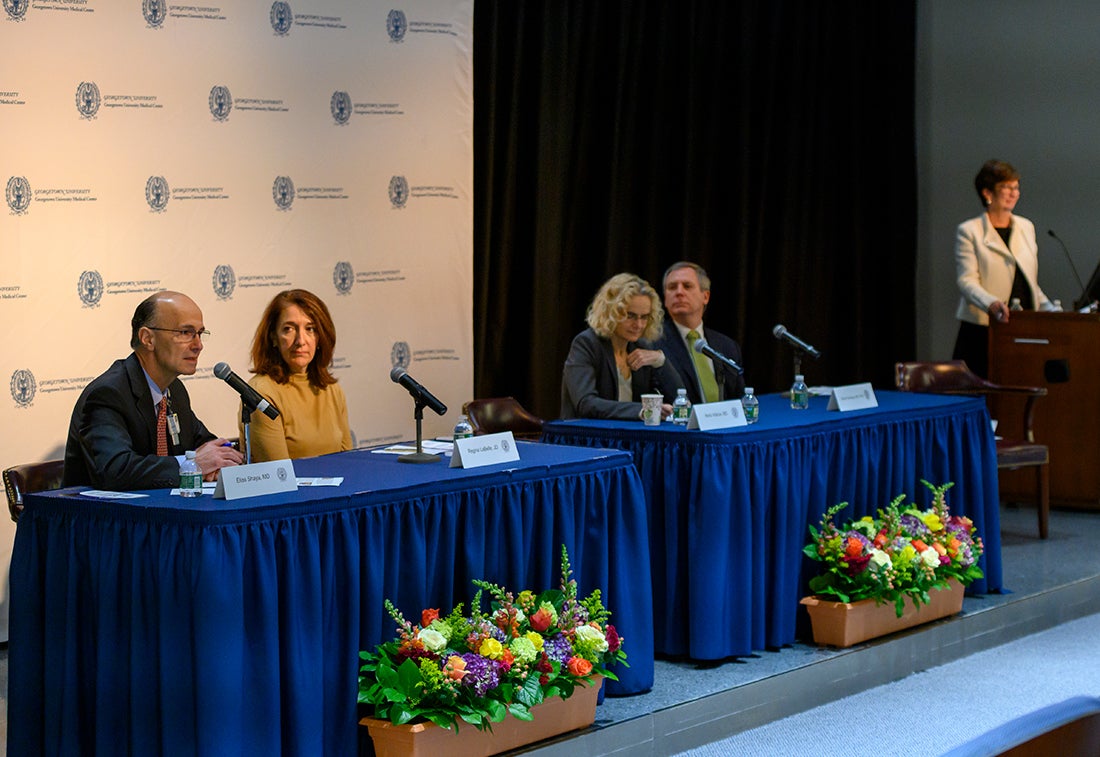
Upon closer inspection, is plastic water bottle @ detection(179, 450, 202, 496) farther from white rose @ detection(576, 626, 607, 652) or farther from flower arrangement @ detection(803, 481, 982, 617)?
flower arrangement @ detection(803, 481, 982, 617)

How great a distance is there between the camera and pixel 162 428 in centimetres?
373

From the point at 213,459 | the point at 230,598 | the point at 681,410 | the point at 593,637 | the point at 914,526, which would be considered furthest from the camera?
the point at 914,526

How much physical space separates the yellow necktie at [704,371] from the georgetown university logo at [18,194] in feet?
7.78

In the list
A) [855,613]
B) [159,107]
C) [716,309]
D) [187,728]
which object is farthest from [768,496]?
[716,309]

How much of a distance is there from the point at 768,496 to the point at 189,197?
2.34 meters

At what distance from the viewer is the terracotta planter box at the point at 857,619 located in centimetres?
463

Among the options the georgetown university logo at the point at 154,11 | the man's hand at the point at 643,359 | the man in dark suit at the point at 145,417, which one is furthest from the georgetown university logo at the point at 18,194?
the man's hand at the point at 643,359

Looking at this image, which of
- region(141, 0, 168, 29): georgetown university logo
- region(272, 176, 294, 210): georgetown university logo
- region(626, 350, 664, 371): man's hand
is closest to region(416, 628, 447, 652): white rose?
region(626, 350, 664, 371): man's hand

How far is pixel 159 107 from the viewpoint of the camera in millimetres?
5156

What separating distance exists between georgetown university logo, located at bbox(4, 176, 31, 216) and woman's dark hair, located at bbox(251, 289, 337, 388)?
1.05 metres

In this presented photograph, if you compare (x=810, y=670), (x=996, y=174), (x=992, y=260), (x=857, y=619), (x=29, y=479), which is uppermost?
(x=996, y=174)

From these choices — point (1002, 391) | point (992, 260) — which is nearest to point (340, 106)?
point (1002, 391)

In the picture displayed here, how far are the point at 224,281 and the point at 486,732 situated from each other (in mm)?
2512

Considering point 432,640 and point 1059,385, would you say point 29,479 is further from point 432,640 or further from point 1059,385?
point 1059,385
